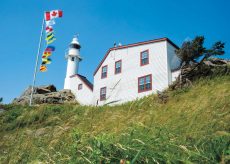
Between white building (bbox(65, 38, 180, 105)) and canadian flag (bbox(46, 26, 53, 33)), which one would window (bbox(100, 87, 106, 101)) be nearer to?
white building (bbox(65, 38, 180, 105))

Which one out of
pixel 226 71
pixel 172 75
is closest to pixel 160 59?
pixel 172 75

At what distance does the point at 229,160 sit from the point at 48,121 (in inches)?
571

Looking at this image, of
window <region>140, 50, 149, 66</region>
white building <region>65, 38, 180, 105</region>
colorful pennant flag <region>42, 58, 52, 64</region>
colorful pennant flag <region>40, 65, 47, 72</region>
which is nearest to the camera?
white building <region>65, 38, 180, 105</region>

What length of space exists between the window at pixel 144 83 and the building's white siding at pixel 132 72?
0.36 metres

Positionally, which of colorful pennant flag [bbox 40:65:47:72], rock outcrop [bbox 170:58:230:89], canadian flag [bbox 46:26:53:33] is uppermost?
canadian flag [bbox 46:26:53:33]

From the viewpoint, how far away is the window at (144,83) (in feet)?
82.5

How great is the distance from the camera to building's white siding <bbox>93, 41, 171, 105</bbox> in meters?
24.5

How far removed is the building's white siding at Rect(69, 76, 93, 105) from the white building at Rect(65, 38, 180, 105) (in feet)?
0.68

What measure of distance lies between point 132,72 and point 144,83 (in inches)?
88.5

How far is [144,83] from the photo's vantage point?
84.2ft

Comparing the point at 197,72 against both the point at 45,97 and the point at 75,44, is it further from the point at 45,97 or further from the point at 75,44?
the point at 75,44

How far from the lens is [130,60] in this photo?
27.9 meters

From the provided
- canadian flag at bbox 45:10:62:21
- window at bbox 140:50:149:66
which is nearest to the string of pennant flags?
canadian flag at bbox 45:10:62:21

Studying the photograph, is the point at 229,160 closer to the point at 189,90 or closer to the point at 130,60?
the point at 189,90
